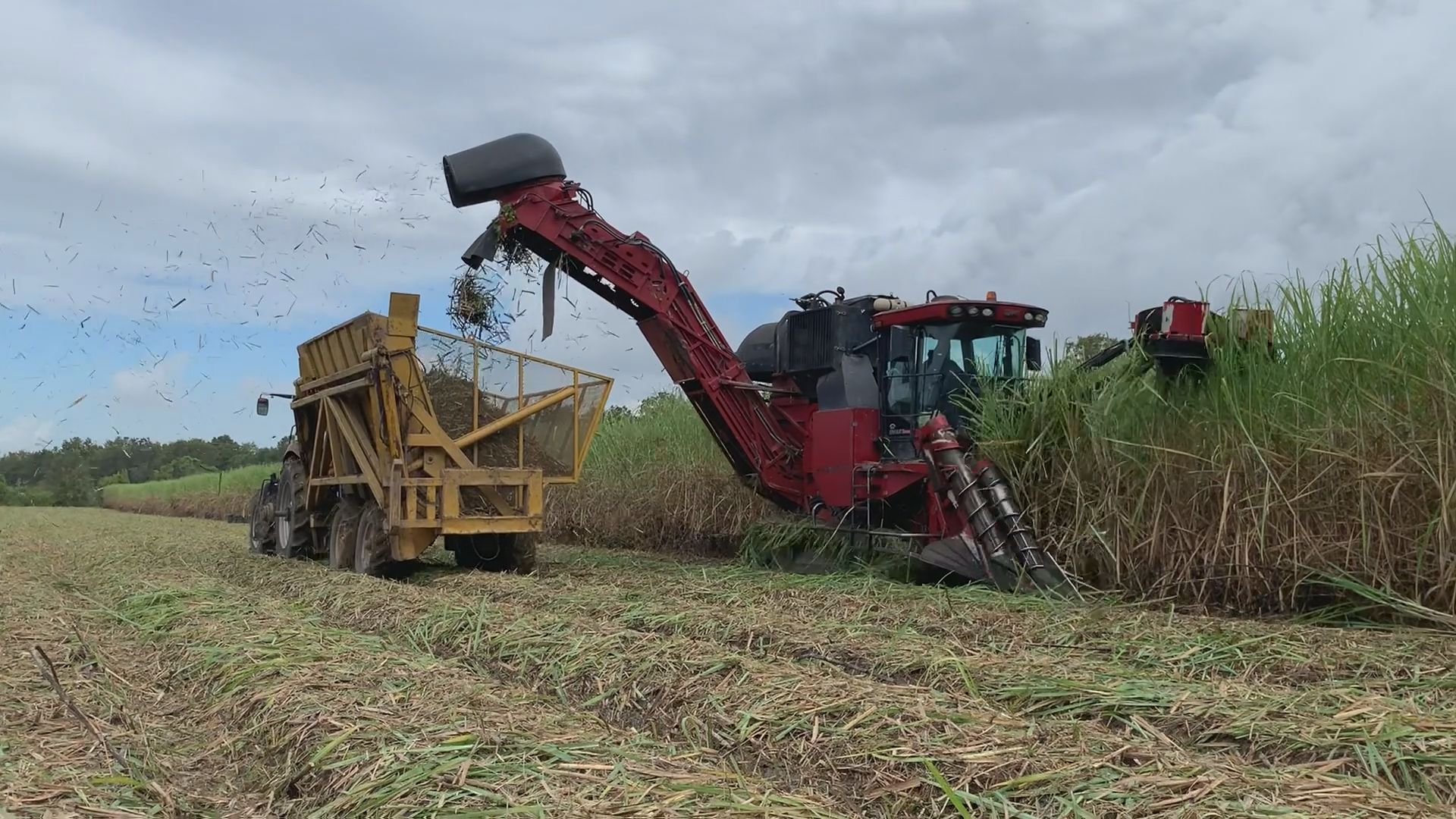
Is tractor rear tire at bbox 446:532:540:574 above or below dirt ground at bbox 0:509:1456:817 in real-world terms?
above

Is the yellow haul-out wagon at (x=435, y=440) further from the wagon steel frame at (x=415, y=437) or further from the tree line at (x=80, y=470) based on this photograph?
the tree line at (x=80, y=470)

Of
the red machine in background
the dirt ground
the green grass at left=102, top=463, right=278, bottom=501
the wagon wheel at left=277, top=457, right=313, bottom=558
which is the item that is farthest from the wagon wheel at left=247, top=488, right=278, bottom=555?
the green grass at left=102, top=463, right=278, bottom=501

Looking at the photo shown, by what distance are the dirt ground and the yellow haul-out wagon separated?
1.86m

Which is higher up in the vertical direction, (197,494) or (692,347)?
(692,347)

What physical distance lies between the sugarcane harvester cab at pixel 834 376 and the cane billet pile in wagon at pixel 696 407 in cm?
2

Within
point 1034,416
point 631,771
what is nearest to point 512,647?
point 631,771

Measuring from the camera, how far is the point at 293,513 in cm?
1099

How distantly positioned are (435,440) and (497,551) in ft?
4.41

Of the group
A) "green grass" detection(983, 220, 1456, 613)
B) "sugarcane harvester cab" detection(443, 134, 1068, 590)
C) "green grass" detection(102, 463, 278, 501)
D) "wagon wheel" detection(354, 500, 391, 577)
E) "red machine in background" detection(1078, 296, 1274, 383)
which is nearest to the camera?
"green grass" detection(983, 220, 1456, 613)

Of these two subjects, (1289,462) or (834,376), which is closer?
(1289,462)

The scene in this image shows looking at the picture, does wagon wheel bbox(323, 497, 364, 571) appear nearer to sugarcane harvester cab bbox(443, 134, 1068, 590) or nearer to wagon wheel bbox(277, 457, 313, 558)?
wagon wheel bbox(277, 457, 313, 558)

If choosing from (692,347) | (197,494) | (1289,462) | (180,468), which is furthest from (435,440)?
(180,468)

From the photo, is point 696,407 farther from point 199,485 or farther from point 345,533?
point 199,485

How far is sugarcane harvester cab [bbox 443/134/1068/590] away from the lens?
7543 millimetres
